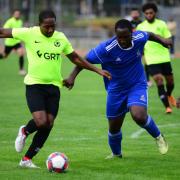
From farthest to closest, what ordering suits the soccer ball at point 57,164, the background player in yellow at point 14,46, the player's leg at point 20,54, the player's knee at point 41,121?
1. the player's leg at point 20,54
2. the background player in yellow at point 14,46
3. the player's knee at point 41,121
4. the soccer ball at point 57,164

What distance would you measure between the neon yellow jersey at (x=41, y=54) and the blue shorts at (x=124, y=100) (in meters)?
0.95

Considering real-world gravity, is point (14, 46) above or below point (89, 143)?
below

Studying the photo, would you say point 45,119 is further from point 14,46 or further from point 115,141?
point 14,46

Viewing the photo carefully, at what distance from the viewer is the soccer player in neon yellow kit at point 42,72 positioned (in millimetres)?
10031

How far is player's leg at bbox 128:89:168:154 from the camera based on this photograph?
10.3 meters

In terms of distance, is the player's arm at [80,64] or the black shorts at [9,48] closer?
the player's arm at [80,64]

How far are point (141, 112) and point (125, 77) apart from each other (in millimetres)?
600

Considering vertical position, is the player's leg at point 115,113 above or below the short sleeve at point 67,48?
below

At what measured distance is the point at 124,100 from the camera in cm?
1066

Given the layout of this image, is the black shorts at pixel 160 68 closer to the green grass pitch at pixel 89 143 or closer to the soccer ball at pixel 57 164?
the green grass pitch at pixel 89 143

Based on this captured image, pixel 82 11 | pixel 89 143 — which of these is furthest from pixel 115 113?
pixel 82 11

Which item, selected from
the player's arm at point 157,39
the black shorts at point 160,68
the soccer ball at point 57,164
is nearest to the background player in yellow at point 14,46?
the black shorts at point 160,68

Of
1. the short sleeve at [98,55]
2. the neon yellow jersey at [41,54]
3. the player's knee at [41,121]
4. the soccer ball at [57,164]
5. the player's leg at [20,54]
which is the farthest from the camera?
the player's leg at [20,54]

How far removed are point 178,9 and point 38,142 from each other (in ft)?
118
